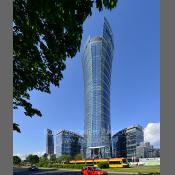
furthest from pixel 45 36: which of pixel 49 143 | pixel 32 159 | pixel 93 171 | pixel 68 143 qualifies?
pixel 49 143

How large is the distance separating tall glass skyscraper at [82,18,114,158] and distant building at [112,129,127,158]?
12.9ft

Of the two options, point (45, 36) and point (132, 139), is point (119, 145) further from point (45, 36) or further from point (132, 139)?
point (45, 36)

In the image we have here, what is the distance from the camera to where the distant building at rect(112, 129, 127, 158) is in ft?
367

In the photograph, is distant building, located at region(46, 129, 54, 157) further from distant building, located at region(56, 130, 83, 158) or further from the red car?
the red car

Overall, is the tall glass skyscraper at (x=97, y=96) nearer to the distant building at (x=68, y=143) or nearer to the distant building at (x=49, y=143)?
the distant building at (x=68, y=143)

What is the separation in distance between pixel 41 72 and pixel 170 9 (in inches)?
125

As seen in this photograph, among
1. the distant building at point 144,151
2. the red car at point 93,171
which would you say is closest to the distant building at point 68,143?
the distant building at point 144,151

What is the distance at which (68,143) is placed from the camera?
5044 inches

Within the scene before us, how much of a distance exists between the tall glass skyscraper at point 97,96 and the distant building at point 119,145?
12.9ft

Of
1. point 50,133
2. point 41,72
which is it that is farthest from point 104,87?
point 41,72

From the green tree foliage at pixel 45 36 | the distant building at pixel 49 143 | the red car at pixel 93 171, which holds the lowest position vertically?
the distant building at pixel 49 143

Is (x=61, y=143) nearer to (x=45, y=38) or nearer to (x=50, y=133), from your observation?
(x=50, y=133)

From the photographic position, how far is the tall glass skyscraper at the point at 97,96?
374ft

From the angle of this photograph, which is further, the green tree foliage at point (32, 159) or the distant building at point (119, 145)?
the distant building at point (119, 145)
